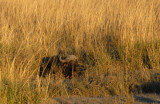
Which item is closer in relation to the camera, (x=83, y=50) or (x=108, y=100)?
(x=108, y=100)

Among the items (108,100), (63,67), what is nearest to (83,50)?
(63,67)

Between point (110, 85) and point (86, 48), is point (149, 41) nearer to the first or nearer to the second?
point (86, 48)

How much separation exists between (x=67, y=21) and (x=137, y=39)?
1696 millimetres

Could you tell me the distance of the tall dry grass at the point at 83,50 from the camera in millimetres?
2990

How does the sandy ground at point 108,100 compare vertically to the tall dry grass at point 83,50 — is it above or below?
below

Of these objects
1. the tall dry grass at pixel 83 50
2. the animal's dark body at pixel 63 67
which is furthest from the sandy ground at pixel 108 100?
the animal's dark body at pixel 63 67

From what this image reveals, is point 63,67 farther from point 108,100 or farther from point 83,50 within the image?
point 108,100

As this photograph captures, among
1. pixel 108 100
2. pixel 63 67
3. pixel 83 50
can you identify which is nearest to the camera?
pixel 108 100

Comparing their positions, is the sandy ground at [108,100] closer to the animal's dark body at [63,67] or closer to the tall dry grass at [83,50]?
the tall dry grass at [83,50]

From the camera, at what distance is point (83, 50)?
178 inches

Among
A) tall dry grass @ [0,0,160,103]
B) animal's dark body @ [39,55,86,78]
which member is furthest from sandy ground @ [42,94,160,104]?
animal's dark body @ [39,55,86,78]

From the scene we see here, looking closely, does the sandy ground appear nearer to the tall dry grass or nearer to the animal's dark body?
the tall dry grass

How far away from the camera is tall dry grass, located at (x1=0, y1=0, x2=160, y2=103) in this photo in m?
2.99

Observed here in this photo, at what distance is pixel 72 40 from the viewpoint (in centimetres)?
489
